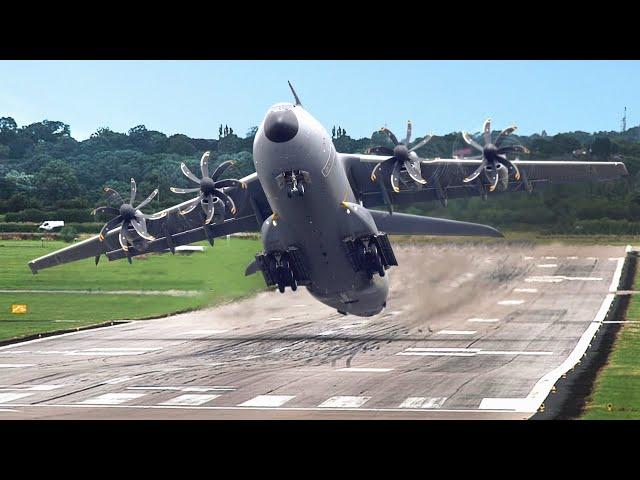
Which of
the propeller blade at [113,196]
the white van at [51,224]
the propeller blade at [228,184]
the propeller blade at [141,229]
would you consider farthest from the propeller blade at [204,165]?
the white van at [51,224]

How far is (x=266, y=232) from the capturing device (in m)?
32.3

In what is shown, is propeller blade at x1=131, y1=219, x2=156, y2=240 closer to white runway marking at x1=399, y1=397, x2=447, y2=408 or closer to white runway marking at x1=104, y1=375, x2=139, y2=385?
white runway marking at x1=104, y1=375, x2=139, y2=385

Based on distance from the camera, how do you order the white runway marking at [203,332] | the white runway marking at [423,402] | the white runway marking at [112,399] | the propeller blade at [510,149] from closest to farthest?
1. the white runway marking at [423,402]
2. the white runway marking at [112,399]
3. the propeller blade at [510,149]
4. the white runway marking at [203,332]

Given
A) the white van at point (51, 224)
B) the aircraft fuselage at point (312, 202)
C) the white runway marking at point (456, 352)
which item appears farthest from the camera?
the white van at point (51, 224)

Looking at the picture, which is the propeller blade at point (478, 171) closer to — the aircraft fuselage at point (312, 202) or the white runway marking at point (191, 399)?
the aircraft fuselage at point (312, 202)

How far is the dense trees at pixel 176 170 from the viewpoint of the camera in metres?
37.6

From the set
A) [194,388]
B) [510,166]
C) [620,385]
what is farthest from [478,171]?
[194,388]

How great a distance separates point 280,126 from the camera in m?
28.3

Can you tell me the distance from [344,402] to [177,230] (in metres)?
15.0

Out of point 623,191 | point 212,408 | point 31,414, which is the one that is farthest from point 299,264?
point 623,191

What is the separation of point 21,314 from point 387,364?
2145 centimetres

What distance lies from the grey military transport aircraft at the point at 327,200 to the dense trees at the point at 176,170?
977 mm

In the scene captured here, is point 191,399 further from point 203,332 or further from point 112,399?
point 203,332
